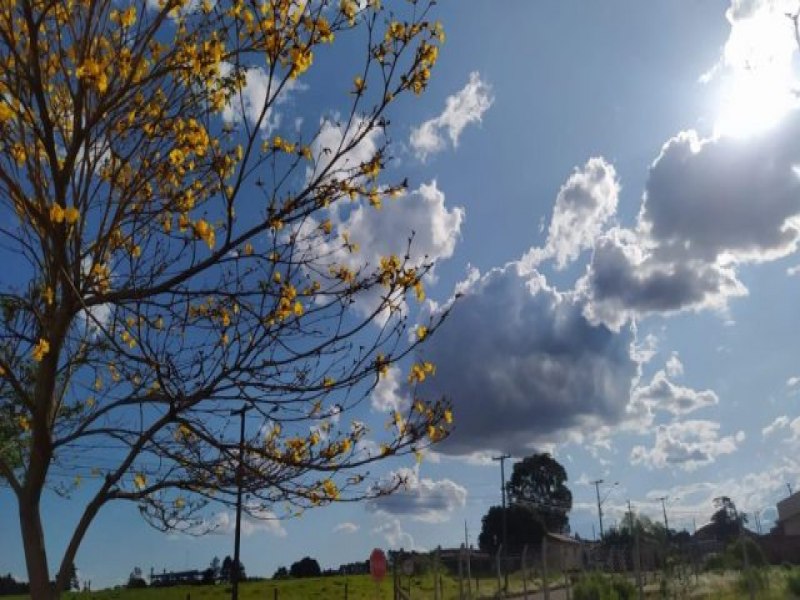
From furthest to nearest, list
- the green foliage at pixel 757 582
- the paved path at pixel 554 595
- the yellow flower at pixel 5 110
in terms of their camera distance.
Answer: the paved path at pixel 554 595 < the green foliage at pixel 757 582 < the yellow flower at pixel 5 110

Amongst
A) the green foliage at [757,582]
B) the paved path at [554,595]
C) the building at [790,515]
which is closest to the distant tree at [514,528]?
the building at [790,515]

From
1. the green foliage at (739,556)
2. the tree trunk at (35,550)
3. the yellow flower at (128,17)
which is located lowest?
the green foliage at (739,556)

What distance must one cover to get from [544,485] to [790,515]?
3118 centimetres

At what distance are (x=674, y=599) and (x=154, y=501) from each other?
66.3 feet

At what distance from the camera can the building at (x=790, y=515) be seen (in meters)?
57.2

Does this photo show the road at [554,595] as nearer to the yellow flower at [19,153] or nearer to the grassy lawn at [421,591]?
the grassy lawn at [421,591]

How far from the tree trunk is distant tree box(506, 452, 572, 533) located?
269 ft

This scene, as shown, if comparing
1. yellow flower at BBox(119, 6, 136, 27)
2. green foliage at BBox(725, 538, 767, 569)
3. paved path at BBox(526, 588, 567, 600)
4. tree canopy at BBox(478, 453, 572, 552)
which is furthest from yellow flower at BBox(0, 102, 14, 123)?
tree canopy at BBox(478, 453, 572, 552)

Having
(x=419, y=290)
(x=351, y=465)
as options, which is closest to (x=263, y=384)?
(x=351, y=465)

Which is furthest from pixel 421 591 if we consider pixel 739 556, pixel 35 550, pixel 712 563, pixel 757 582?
pixel 35 550

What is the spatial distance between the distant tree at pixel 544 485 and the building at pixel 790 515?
82.6 ft

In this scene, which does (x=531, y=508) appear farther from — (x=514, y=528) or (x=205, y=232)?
(x=205, y=232)

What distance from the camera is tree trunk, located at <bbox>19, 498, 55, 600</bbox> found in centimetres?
486

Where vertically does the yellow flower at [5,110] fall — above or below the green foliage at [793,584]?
above
